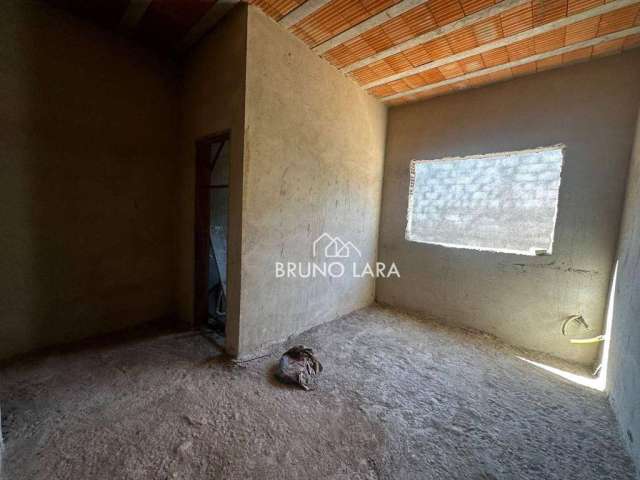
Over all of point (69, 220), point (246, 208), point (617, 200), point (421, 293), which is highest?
point (617, 200)

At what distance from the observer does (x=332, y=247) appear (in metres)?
3.21

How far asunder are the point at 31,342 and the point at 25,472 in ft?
5.16

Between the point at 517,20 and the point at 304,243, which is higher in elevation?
the point at 517,20

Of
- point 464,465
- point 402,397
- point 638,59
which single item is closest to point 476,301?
point 402,397

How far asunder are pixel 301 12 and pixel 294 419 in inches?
121

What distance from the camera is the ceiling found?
6.64 feet

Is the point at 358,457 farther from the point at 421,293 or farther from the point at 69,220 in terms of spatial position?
the point at 69,220

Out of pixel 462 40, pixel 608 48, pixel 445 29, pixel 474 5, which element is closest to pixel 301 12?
pixel 445 29

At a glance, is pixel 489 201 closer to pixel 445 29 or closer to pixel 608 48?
pixel 608 48

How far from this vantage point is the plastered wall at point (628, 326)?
1630 millimetres

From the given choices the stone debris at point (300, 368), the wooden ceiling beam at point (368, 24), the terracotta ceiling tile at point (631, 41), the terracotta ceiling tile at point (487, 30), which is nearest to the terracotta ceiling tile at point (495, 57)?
the terracotta ceiling tile at point (487, 30)

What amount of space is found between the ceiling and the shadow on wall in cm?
41

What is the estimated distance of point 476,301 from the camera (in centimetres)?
321

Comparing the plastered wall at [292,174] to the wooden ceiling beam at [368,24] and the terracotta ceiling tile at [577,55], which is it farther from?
the terracotta ceiling tile at [577,55]
